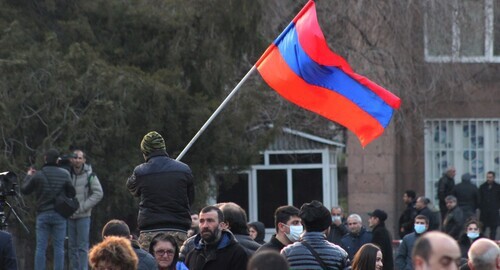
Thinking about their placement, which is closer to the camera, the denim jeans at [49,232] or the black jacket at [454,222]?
the denim jeans at [49,232]

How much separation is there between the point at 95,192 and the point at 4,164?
6.94 ft

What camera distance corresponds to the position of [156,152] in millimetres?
11555

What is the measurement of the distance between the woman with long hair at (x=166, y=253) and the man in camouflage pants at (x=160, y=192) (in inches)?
54.8

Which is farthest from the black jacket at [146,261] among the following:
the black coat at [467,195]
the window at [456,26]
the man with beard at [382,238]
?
the window at [456,26]

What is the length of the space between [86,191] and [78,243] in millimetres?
652

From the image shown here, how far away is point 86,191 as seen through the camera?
16.6 m

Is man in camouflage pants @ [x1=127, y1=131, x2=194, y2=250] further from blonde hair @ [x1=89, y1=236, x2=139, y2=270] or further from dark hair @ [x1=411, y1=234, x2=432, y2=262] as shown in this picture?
dark hair @ [x1=411, y1=234, x2=432, y2=262]

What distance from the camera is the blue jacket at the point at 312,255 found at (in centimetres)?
959

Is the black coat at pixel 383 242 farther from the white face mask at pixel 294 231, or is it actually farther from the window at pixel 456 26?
the window at pixel 456 26

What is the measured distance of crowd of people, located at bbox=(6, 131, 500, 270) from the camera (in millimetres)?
7961

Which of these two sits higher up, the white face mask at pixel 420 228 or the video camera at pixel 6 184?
the video camera at pixel 6 184

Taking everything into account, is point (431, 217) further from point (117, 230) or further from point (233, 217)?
point (117, 230)

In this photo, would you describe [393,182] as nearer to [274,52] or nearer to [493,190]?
[493,190]

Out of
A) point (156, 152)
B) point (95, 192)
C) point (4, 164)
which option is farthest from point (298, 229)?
point (4, 164)
